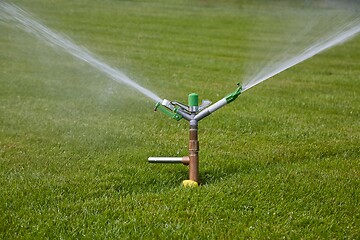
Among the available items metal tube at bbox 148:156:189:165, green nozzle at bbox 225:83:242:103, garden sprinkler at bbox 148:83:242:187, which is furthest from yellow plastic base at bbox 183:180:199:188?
green nozzle at bbox 225:83:242:103

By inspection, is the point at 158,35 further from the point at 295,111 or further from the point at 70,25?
the point at 295,111

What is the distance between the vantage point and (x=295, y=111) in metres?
7.90

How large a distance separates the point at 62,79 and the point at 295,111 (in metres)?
4.43

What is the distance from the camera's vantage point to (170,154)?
5.56m

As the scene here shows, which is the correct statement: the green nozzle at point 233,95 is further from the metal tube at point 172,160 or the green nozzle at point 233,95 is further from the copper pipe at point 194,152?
the metal tube at point 172,160

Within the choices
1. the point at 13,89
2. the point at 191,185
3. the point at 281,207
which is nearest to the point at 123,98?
the point at 13,89

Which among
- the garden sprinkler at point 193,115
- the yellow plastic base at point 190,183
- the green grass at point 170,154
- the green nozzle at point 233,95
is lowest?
the green grass at point 170,154

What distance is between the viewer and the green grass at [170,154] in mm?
3887

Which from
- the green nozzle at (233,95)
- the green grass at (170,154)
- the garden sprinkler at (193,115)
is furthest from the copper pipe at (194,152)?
the green nozzle at (233,95)

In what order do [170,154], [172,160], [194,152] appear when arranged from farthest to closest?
[170,154], [172,160], [194,152]

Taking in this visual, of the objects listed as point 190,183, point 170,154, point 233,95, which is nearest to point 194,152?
point 190,183

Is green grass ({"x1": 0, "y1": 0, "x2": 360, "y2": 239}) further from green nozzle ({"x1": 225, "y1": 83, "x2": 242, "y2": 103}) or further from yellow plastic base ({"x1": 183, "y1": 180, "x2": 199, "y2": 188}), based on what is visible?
green nozzle ({"x1": 225, "y1": 83, "x2": 242, "y2": 103})

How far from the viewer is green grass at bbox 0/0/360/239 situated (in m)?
3.89

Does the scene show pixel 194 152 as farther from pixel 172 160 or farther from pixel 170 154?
pixel 170 154
